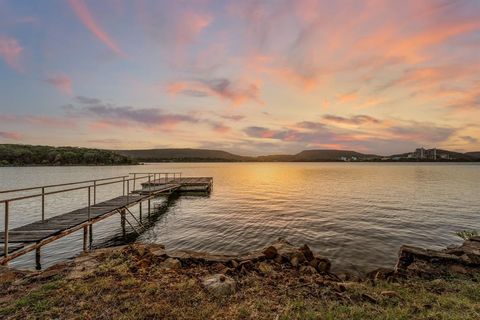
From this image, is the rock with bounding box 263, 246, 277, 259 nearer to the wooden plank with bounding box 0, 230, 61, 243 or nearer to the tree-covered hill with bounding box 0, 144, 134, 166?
the wooden plank with bounding box 0, 230, 61, 243

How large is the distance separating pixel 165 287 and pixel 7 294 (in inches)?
145

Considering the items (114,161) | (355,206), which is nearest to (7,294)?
(355,206)

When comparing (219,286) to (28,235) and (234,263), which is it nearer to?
(234,263)

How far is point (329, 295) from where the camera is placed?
6.30m

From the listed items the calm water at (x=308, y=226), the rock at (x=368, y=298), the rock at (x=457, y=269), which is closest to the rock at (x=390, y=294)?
the rock at (x=368, y=298)

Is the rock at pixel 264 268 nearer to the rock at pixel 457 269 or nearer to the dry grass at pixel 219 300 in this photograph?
the dry grass at pixel 219 300

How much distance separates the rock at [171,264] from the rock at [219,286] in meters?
1.70

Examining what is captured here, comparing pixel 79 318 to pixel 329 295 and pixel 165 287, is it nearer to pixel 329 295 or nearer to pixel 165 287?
pixel 165 287

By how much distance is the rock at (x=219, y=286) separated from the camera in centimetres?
614

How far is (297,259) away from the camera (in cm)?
916

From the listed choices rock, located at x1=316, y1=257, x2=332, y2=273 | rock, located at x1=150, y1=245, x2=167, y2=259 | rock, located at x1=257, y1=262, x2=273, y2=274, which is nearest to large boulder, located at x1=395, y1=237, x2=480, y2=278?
rock, located at x1=316, y1=257, x2=332, y2=273

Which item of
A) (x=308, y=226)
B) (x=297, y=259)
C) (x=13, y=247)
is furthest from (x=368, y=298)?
(x=308, y=226)

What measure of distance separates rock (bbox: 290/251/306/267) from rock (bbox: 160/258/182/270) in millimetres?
3944

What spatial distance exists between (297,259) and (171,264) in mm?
4456
